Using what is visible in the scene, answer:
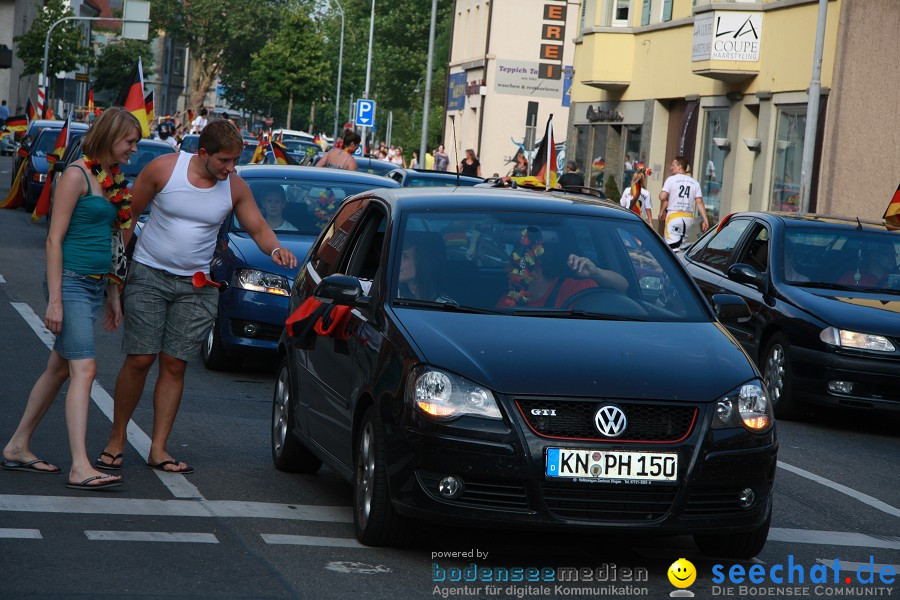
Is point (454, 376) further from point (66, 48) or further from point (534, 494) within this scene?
point (66, 48)

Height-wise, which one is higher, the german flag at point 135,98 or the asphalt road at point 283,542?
the german flag at point 135,98

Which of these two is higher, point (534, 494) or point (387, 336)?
point (387, 336)

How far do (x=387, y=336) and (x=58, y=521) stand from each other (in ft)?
5.31

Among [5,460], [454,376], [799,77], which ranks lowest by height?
[5,460]

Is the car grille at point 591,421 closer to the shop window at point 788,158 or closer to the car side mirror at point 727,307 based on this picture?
the car side mirror at point 727,307

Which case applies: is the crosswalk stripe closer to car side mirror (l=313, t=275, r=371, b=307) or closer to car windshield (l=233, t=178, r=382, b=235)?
car side mirror (l=313, t=275, r=371, b=307)

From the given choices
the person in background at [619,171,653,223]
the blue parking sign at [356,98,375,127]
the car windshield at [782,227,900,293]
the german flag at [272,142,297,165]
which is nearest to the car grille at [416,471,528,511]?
the car windshield at [782,227,900,293]

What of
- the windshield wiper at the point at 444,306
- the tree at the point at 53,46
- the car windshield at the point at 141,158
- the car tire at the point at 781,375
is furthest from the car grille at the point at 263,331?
the tree at the point at 53,46

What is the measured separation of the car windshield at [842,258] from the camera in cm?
1226

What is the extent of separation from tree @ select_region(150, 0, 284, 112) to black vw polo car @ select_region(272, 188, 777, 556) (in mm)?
108796

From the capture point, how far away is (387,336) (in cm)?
639

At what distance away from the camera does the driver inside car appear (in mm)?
6840

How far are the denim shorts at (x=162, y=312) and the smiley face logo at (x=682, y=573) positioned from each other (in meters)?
2.81

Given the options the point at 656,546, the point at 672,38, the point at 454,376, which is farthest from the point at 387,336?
the point at 672,38
